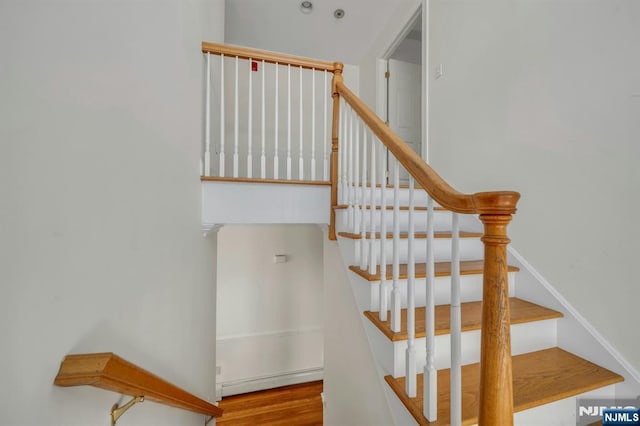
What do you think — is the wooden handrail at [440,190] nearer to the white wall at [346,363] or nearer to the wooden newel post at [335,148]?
the wooden newel post at [335,148]

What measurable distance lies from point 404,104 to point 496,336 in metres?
3.69

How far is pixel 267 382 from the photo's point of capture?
326 cm

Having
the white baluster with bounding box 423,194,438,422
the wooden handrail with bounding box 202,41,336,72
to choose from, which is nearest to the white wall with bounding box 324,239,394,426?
the white baluster with bounding box 423,194,438,422

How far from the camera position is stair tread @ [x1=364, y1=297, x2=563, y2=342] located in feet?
3.86

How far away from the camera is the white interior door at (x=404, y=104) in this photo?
3.76 meters

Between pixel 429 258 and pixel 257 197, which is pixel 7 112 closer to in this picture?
pixel 429 258

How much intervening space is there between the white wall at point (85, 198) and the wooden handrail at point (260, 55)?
0.59 metres

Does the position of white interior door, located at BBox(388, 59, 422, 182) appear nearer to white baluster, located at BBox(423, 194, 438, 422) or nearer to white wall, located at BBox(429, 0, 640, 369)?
white wall, located at BBox(429, 0, 640, 369)

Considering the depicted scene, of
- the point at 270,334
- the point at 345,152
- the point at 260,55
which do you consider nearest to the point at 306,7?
the point at 260,55

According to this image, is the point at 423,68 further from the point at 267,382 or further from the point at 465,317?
the point at 267,382

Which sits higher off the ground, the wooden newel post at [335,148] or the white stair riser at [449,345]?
the wooden newel post at [335,148]

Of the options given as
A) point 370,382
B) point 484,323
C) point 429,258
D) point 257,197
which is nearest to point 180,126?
point 257,197

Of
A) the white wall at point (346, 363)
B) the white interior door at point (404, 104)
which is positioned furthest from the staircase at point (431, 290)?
the white interior door at point (404, 104)

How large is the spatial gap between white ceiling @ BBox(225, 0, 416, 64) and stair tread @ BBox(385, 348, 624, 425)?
360 centimetres
